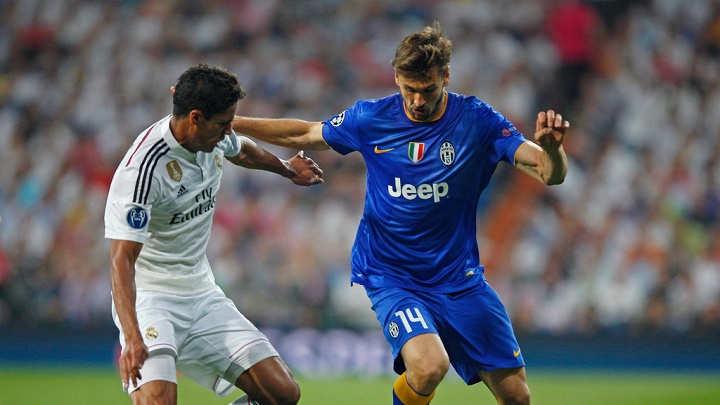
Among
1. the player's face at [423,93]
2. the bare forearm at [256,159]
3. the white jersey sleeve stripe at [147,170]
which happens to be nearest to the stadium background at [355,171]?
the bare forearm at [256,159]

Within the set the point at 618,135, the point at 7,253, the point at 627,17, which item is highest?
the point at 627,17

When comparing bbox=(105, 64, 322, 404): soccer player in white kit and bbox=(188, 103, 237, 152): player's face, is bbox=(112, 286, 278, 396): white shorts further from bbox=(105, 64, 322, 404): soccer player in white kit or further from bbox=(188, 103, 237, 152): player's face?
bbox=(188, 103, 237, 152): player's face

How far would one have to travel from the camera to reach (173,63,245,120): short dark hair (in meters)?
5.55

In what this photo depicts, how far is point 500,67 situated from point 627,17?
7.87ft

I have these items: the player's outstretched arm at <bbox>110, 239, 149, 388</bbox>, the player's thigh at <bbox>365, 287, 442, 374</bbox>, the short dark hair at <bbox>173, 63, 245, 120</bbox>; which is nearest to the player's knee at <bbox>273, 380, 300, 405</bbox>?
the player's thigh at <bbox>365, 287, 442, 374</bbox>

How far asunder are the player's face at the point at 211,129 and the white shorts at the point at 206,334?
0.97 m

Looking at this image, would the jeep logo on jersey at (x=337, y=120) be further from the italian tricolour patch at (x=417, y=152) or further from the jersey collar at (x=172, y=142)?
the jersey collar at (x=172, y=142)

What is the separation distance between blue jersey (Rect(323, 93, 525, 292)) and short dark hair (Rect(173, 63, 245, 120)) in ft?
3.70

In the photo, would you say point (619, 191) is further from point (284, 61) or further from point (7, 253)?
point (7, 253)

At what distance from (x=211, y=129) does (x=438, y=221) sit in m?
1.62

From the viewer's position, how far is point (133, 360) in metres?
5.07

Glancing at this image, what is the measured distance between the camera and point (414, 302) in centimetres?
618

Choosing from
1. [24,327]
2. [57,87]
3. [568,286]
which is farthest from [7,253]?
[568,286]

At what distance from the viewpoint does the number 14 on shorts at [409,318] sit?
5.99 meters
